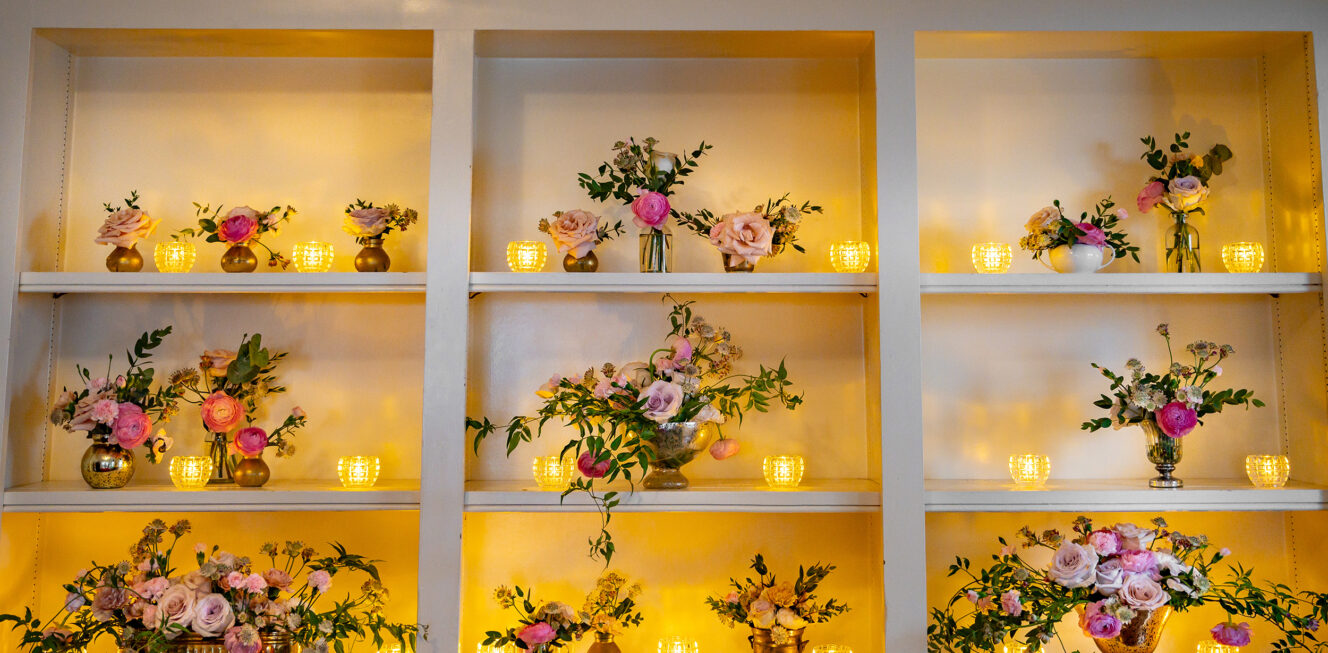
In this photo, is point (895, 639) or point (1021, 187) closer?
point (895, 639)

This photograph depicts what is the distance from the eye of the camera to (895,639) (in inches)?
81.7

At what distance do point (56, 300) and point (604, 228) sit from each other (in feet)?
4.92

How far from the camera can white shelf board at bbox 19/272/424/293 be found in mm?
2146

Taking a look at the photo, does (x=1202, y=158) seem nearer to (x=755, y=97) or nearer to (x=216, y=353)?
(x=755, y=97)

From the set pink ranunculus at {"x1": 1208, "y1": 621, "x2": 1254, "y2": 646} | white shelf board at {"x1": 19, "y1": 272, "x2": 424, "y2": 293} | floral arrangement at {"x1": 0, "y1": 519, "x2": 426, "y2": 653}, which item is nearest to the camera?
floral arrangement at {"x1": 0, "y1": 519, "x2": 426, "y2": 653}

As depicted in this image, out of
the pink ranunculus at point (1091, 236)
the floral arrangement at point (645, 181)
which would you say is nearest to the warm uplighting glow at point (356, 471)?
Result: the floral arrangement at point (645, 181)

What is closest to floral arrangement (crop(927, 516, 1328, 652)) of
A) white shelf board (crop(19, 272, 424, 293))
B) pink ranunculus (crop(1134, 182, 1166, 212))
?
pink ranunculus (crop(1134, 182, 1166, 212))

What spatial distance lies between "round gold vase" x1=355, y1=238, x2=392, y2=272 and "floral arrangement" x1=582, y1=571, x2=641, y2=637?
1.00 metres

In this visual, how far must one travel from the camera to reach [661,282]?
2.16 meters

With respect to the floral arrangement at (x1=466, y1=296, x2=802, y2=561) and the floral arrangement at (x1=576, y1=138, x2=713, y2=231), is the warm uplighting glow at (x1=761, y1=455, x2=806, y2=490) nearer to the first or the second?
the floral arrangement at (x1=466, y1=296, x2=802, y2=561)

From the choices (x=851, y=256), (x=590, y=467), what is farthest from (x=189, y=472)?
(x=851, y=256)

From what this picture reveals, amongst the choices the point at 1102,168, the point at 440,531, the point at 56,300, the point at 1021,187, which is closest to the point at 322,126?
the point at 56,300

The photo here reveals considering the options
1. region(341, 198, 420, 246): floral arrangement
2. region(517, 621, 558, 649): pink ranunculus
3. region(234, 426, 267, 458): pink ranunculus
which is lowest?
region(517, 621, 558, 649): pink ranunculus

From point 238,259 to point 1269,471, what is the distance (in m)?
2.64
